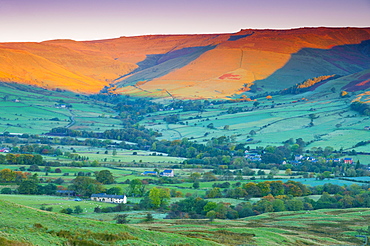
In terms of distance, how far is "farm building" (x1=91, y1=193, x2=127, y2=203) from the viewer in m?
68.9

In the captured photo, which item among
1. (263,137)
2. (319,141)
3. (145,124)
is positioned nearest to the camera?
(319,141)

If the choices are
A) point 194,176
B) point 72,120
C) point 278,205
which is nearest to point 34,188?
point 194,176

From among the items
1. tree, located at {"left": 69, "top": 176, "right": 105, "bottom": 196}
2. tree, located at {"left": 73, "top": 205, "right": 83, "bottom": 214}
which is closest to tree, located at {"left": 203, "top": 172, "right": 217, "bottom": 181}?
tree, located at {"left": 69, "top": 176, "right": 105, "bottom": 196}

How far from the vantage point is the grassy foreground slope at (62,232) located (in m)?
27.5

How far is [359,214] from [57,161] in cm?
5602

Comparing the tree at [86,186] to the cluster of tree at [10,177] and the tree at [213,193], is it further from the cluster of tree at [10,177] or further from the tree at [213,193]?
the tree at [213,193]

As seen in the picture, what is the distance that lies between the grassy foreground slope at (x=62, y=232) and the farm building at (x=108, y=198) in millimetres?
A: 34967

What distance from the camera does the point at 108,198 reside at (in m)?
69.8

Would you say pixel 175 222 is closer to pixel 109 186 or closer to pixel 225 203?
pixel 225 203

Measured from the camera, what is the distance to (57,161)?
98.8 m

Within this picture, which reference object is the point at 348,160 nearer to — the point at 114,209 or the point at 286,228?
the point at 114,209

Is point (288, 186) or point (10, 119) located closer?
point (288, 186)

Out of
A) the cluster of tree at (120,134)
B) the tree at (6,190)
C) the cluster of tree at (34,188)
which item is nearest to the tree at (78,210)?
the cluster of tree at (34,188)

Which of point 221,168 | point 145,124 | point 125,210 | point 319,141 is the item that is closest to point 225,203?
point 125,210
